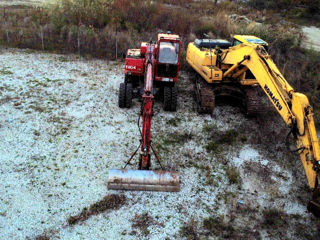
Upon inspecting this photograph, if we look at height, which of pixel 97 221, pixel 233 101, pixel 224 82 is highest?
pixel 224 82

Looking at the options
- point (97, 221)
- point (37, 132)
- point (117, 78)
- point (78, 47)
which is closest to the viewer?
point (97, 221)

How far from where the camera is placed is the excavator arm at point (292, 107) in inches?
219

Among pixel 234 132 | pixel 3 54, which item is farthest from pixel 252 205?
pixel 3 54

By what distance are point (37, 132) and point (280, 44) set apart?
11.2 meters

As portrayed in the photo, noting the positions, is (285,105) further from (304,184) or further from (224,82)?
(224,82)

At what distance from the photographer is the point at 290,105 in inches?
245

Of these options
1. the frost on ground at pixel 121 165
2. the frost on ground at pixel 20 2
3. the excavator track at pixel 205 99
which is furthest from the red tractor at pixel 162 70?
the frost on ground at pixel 20 2

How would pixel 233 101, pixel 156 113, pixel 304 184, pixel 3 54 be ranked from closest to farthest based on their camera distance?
1. pixel 304 184
2. pixel 156 113
3. pixel 233 101
4. pixel 3 54

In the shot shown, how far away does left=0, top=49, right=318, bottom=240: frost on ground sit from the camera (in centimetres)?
539

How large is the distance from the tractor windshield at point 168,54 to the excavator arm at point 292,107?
172 cm

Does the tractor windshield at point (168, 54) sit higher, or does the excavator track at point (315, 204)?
the tractor windshield at point (168, 54)

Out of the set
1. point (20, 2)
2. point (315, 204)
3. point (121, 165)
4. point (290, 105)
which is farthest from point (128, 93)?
point (20, 2)

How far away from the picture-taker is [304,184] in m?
6.69

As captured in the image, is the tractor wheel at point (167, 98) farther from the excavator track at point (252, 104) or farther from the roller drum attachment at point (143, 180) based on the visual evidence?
the roller drum attachment at point (143, 180)
